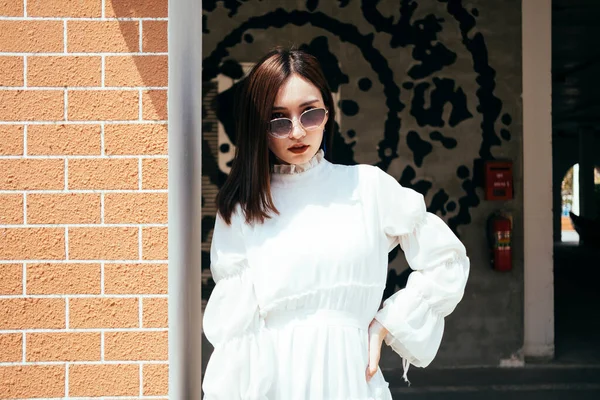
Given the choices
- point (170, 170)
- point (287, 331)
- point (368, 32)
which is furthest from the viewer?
point (368, 32)

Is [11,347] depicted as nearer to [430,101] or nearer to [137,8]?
[137,8]

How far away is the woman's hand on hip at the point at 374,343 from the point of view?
163cm

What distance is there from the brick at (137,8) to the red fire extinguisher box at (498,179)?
3.70 m

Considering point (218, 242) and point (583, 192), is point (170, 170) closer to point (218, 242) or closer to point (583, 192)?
point (218, 242)

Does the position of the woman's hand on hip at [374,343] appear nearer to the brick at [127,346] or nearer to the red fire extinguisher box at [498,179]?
the brick at [127,346]

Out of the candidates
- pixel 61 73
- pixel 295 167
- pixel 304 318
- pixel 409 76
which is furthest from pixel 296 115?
pixel 409 76

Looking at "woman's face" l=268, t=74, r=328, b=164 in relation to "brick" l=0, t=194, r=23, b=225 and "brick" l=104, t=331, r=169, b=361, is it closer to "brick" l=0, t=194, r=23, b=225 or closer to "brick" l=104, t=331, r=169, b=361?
"brick" l=104, t=331, r=169, b=361

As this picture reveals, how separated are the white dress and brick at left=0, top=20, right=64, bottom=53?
92cm

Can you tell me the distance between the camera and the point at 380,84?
5.40m

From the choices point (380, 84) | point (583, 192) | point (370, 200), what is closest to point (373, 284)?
point (370, 200)

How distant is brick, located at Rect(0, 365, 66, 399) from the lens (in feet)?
7.04

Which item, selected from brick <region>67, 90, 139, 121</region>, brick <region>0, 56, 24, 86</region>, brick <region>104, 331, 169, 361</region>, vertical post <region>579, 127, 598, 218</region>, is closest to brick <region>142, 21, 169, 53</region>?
brick <region>67, 90, 139, 121</region>

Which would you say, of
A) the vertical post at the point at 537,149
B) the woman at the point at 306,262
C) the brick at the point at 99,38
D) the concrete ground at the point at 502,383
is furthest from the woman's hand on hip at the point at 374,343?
the vertical post at the point at 537,149

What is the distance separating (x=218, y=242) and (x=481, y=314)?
4181 millimetres
